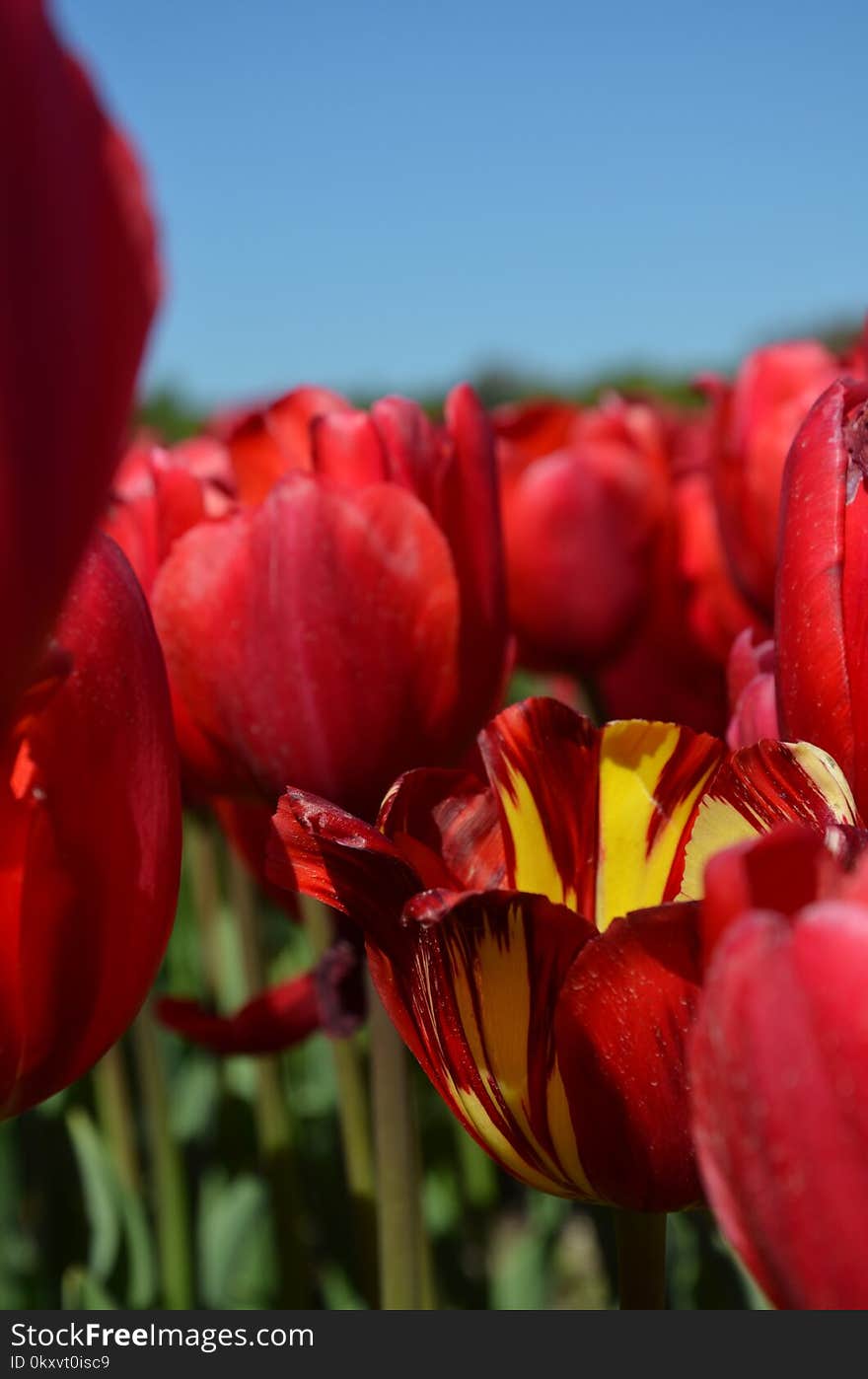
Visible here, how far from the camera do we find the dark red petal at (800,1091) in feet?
0.86

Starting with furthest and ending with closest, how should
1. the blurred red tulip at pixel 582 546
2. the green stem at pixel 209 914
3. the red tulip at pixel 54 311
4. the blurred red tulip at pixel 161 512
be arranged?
the green stem at pixel 209 914 < the blurred red tulip at pixel 582 546 < the blurred red tulip at pixel 161 512 < the red tulip at pixel 54 311

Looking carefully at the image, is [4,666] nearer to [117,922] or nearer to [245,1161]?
[117,922]


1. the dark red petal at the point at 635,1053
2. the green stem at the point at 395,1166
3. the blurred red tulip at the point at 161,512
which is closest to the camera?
the dark red petal at the point at 635,1053

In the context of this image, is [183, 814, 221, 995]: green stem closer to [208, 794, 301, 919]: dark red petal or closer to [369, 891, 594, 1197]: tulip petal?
[208, 794, 301, 919]: dark red petal

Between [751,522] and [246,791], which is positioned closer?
[246,791]

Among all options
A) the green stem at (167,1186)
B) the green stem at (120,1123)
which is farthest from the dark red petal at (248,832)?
the green stem at (120,1123)

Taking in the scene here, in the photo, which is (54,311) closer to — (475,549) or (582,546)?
(475,549)

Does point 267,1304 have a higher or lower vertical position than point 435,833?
lower

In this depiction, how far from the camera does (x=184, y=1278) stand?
1.12 m

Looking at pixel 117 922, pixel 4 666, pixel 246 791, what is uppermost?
pixel 4 666

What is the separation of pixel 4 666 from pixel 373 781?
0.42 m

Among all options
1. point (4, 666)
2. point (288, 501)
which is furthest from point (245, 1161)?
point (4, 666)

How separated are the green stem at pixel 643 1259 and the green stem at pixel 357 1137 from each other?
1.45 feet

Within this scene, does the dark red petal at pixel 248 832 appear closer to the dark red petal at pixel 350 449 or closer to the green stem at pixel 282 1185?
the green stem at pixel 282 1185
